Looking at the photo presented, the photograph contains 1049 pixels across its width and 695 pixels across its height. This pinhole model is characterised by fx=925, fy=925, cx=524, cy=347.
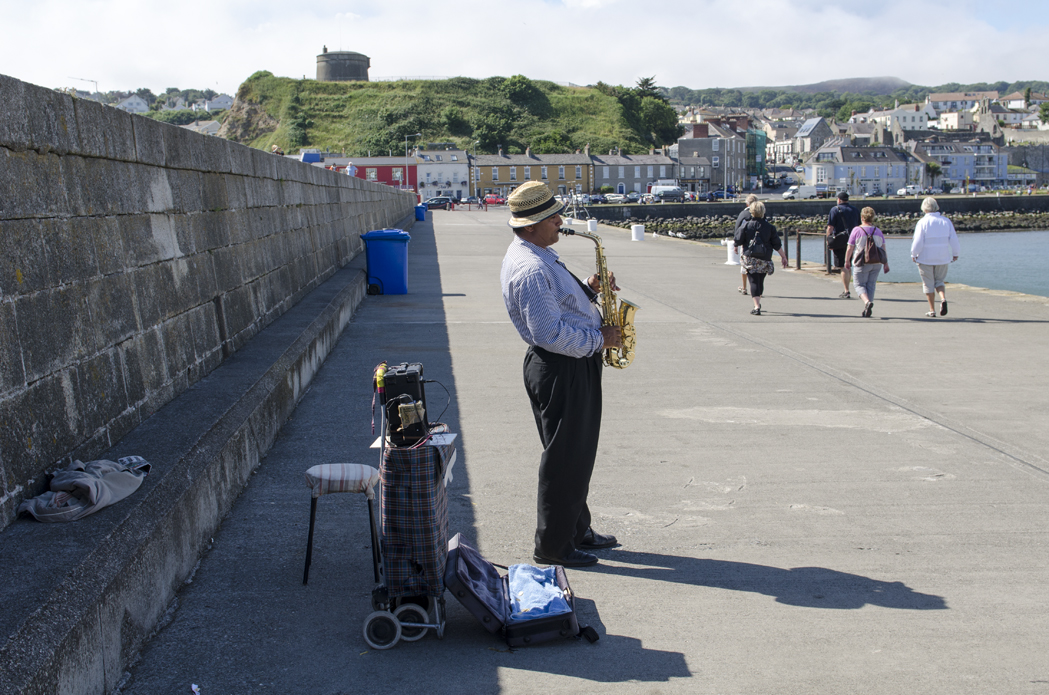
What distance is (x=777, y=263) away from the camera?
2286 centimetres

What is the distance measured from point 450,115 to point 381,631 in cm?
14429

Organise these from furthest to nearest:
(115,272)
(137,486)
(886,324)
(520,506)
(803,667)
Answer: (886,324) → (520,506) → (115,272) → (137,486) → (803,667)

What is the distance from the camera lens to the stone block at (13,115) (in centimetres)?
372

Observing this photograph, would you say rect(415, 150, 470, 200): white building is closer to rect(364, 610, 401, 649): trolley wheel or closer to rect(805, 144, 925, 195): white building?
rect(805, 144, 925, 195): white building

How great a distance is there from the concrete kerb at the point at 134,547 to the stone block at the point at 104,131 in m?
1.43

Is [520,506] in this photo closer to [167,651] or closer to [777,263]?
[167,651]

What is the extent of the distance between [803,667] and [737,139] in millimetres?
150296

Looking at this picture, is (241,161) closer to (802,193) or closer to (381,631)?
(381,631)

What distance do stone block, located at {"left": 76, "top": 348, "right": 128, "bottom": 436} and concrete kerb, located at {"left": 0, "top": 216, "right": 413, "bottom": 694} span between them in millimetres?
166

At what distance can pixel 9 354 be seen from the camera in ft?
11.5

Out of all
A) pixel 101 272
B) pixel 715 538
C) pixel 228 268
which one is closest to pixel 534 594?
pixel 715 538

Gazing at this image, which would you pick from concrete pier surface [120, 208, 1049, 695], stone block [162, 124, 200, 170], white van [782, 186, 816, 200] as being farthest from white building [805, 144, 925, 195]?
stone block [162, 124, 200, 170]

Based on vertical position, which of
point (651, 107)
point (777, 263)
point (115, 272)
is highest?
point (651, 107)

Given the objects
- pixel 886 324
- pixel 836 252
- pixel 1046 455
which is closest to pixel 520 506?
pixel 1046 455
